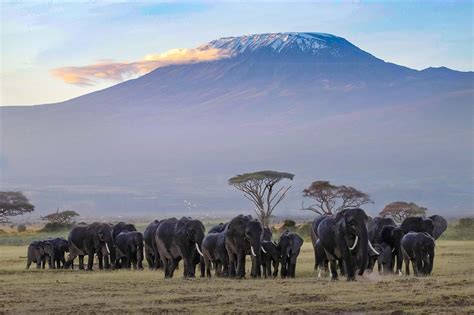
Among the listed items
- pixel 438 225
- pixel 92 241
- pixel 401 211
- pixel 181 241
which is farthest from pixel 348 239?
pixel 401 211

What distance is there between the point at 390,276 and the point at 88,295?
9560mm

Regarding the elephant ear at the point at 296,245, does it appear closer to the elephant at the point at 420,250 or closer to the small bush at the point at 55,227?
the elephant at the point at 420,250

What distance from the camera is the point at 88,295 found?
26141mm

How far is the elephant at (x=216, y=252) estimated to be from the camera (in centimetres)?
3350

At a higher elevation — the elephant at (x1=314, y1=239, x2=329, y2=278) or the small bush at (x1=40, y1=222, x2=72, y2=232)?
the small bush at (x1=40, y1=222, x2=72, y2=232)

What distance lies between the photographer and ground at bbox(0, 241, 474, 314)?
73.7 ft

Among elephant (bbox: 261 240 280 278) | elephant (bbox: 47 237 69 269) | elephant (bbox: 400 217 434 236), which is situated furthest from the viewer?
elephant (bbox: 47 237 69 269)

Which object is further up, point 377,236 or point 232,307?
point 377,236

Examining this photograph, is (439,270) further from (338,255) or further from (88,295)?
(88,295)

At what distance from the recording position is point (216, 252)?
3375cm

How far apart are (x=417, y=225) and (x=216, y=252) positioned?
6811 mm

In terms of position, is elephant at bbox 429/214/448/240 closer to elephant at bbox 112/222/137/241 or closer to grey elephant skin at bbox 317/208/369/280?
grey elephant skin at bbox 317/208/369/280

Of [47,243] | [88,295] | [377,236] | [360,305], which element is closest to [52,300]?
[88,295]

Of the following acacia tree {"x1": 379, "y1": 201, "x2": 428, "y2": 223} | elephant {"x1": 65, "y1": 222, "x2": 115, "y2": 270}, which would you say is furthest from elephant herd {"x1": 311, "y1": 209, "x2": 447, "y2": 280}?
acacia tree {"x1": 379, "y1": 201, "x2": 428, "y2": 223}
